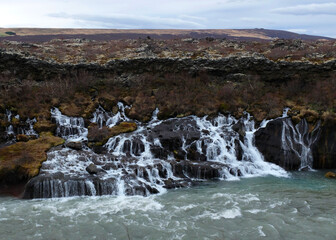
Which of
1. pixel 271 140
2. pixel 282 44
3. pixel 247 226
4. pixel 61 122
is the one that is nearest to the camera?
pixel 247 226

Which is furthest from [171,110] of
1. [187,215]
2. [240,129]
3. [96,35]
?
[96,35]

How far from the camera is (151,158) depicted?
2264 cm

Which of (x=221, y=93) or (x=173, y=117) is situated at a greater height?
(x=221, y=93)

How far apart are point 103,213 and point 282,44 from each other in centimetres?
3274

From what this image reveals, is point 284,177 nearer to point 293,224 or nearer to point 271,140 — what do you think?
point 271,140

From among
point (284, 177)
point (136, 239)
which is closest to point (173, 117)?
point (284, 177)

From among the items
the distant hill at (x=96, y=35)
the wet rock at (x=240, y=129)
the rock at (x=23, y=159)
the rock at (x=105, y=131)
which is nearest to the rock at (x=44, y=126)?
the rock at (x=23, y=159)

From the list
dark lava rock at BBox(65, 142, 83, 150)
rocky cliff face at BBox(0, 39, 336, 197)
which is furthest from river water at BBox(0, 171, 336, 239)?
dark lava rock at BBox(65, 142, 83, 150)

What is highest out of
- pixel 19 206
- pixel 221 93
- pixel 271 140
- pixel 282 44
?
pixel 282 44

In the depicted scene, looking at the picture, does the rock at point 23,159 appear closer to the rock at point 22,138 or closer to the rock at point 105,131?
the rock at point 22,138

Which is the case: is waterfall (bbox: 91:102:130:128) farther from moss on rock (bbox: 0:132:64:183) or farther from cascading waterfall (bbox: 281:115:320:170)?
cascading waterfall (bbox: 281:115:320:170)

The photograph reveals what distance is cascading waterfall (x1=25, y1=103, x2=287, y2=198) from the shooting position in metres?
18.1

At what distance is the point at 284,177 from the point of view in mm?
21281

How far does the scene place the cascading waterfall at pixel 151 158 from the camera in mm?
18131
